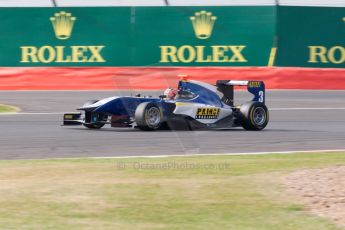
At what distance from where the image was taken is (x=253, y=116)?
52.9ft

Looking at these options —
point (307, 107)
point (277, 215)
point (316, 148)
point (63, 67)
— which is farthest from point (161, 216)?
point (63, 67)

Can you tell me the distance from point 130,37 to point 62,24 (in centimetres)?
188

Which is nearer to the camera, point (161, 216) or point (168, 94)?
point (161, 216)

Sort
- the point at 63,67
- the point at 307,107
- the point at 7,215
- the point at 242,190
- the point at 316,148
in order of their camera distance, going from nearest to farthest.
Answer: the point at 7,215
the point at 242,190
the point at 316,148
the point at 307,107
the point at 63,67

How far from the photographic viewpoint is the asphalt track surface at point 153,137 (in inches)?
503

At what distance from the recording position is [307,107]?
2119 cm

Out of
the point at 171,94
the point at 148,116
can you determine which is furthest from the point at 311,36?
the point at 148,116

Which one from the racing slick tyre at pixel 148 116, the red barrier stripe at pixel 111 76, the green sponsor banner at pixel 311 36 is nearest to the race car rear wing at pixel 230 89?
the racing slick tyre at pixel 148 116

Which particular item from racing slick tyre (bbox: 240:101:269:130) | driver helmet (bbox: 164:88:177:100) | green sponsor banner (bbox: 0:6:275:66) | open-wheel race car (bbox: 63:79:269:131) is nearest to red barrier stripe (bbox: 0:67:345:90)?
green sponsor banner (bbox: 0:6:275:66)

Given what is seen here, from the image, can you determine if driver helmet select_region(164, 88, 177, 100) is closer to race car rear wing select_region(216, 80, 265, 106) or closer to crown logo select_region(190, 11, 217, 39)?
race car rear wing select_region(216, 80, 265, 106)

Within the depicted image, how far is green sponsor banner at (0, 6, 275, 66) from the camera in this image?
24.2m

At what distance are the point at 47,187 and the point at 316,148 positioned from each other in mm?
5556

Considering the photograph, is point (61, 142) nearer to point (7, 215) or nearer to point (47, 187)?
point (47, 187)

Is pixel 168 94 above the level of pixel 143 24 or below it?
below
